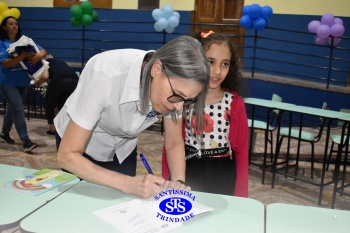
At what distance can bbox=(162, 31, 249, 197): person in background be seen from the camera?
187 cm

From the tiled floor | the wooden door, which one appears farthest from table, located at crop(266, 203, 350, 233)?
the wooden door

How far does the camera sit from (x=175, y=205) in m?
1.26

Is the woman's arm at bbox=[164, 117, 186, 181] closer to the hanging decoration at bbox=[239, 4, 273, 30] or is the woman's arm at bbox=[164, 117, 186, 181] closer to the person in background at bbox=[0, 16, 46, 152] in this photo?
the person in background at bbox=[0, 16, 46, 152]

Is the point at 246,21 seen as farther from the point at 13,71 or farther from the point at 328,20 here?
the point at 13,71

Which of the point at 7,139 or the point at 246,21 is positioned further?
the point at 246,21

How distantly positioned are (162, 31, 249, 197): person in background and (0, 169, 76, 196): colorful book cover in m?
0.56

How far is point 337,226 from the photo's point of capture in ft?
3.95

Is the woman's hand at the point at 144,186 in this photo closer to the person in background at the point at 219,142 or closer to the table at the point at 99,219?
the table at the point at 99,219

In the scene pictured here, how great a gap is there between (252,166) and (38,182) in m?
3.21

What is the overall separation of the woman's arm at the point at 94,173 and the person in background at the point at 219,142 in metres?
0.57

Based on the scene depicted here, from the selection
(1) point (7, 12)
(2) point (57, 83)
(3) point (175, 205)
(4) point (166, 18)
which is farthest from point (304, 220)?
(4) point (166, 18)

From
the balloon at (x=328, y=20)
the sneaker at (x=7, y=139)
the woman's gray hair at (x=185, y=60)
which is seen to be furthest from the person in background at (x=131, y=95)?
the balloon at (x=328, y=20)

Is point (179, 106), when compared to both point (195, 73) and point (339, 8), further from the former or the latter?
point (339, 8)

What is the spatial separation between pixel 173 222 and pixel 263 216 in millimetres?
301
